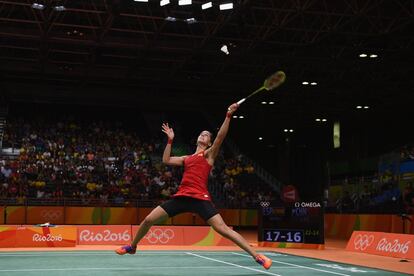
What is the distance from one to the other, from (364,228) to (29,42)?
63.2 feet

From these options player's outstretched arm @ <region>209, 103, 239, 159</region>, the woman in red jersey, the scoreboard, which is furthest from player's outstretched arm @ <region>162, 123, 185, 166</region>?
the scoreboard

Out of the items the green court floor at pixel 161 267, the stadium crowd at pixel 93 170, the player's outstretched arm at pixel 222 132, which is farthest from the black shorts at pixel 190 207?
the stadium crowd at pixel 93 170

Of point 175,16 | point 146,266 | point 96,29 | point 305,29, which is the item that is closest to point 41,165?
point 96,29

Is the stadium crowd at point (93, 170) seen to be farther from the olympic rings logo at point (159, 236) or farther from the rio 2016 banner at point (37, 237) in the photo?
the rio 2016 banner at point (37, 237)

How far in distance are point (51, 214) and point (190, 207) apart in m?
22.8

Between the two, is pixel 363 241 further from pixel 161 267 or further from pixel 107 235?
pixel 161 267

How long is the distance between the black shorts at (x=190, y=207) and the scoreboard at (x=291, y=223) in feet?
37.5

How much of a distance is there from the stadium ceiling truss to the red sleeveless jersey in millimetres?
15962

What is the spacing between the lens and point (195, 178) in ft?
33.4

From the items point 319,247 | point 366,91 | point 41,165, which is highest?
point 366,91

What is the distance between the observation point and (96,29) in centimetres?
2992

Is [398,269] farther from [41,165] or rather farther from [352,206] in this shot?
[41,165]

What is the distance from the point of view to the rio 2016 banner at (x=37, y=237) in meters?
20.5

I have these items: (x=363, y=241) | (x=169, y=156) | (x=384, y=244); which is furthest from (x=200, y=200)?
(x=363, y=241)
